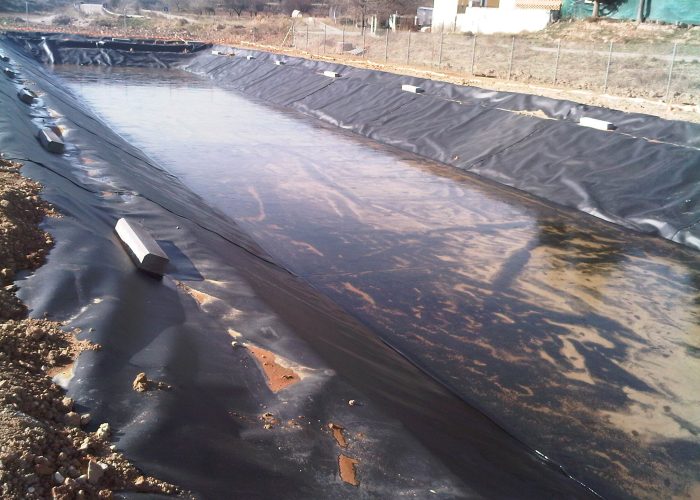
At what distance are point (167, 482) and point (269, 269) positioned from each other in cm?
387

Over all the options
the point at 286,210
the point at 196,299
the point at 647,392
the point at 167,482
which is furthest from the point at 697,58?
the point at 167,482

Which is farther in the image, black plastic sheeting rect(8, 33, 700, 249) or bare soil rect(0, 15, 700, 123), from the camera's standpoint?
bare soil rect(0, 15, 700, 123)

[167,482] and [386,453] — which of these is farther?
[386,453]

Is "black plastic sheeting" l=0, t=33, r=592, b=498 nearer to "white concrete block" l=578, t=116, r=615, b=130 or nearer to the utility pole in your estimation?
"white concrete block" l=578, t=116, r=615, b=130

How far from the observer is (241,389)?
3375mm

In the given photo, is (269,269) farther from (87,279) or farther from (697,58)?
(697,58)

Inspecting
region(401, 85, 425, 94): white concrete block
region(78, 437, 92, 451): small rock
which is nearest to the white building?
region(401, 85, 425, 94): white concrete block

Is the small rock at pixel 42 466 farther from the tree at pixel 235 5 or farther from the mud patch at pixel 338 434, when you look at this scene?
the tree at pixel 235 5

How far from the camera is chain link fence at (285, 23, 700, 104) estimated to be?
63.5ft

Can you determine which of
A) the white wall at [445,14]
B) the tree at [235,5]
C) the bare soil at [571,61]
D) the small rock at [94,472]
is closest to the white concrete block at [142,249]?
the small rock at [94,472]

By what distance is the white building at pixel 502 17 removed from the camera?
32312mm

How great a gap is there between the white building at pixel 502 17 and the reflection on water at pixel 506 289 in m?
21.9

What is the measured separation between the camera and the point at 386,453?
308 cm

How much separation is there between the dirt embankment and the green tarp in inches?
1109
